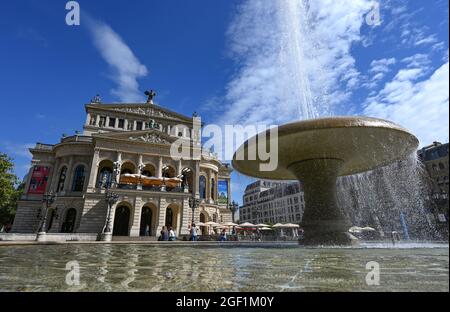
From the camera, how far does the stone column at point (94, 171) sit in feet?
99.6

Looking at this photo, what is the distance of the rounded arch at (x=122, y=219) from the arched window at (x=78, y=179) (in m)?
7.39

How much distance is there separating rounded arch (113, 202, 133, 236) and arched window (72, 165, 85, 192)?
7.39m

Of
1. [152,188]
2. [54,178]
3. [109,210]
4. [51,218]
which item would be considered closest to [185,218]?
[152,188]

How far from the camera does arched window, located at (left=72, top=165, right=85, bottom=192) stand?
109 feet

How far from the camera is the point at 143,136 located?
112ft

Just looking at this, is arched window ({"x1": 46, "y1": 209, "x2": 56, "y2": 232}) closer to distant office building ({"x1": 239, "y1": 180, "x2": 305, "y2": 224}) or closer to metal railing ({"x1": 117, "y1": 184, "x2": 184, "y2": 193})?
metal railing ({"x1": 117, "y1": 184, "x2": 184, "y2": 193})

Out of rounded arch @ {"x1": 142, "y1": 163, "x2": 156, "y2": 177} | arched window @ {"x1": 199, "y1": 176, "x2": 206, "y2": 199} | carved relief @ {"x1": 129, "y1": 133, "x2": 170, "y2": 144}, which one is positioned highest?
carved relief @ {"x1": 129, "y1": 133, "x2": 170, "y2": 144}

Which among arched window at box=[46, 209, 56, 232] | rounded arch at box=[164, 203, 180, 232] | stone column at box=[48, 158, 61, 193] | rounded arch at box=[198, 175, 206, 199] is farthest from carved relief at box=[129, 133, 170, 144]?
arched window at box=[46, 209, 56, 232]

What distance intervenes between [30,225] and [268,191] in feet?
223

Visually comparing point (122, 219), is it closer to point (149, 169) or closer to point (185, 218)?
point (185, 218)

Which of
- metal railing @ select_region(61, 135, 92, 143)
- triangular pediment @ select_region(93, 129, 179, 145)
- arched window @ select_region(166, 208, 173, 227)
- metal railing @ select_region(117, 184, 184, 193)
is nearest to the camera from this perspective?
metal railing @ select_region(117, 184, 184, 193)

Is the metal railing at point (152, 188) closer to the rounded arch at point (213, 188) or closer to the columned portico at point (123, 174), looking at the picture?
the columned portico at point (123, 174)
